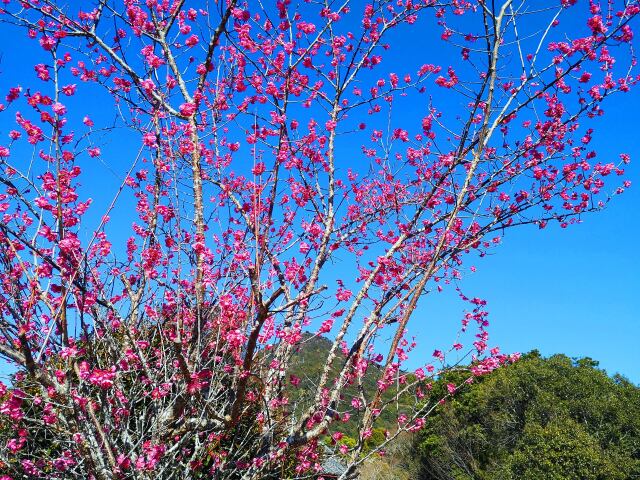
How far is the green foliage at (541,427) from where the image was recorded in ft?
48.2

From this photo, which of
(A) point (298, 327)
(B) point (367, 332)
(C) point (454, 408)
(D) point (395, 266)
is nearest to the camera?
(A) point (298, 327)

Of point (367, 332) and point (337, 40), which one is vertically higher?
point (337, 40)

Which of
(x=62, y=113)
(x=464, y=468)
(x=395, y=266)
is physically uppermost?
(x=62, y=113)

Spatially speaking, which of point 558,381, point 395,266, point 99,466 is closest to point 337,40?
point 395,266

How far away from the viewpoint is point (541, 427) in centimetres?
1650

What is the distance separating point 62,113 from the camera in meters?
3.23

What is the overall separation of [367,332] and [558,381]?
1742 cm

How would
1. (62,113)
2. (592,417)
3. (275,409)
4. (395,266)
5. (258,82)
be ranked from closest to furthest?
(62,113) → (275,409) → (258,82) → (395,266) → (592,417)

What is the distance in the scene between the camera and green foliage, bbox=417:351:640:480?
14680 mm

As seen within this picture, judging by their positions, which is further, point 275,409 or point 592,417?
point 592,417

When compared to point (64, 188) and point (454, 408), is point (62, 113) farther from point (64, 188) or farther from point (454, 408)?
point (454, 408)

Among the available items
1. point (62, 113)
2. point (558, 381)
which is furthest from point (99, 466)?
point (558, 381)

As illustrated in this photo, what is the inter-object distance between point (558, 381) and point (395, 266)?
53.8 feet

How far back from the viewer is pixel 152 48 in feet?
14.1
